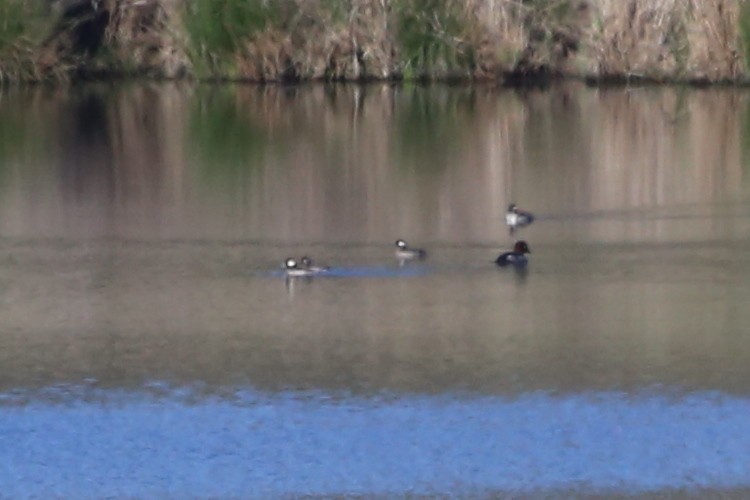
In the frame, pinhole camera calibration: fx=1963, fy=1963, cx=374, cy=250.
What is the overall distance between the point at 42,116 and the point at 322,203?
10.1m

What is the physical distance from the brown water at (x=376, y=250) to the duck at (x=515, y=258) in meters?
0.15

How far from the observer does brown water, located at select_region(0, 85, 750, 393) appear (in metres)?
10.4

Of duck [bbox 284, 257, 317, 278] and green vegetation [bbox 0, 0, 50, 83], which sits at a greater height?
green vegetation [bbox 0, 0, 50, 83]

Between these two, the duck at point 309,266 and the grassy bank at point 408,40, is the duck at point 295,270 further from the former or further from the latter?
the grassy bank at point 408,40

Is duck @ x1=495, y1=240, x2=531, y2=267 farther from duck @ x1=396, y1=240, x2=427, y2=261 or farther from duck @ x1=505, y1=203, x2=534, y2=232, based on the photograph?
duck @ x1=505, y1=203, x2=534, y2=232

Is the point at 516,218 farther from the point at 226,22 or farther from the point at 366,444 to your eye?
the point at 226,22

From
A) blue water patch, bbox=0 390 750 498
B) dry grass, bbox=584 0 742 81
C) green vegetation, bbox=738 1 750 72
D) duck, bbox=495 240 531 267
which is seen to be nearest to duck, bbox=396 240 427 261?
duck, bbox=495 240 531 267

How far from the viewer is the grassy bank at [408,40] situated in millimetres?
29656

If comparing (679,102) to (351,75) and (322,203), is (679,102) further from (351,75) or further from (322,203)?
(322,203)

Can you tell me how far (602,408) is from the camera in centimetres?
936

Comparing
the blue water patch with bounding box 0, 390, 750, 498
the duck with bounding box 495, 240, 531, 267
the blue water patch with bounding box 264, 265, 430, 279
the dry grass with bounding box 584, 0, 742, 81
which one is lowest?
the blue water patch with bounding box 0, 390, 750, 498

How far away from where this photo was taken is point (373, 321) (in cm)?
1139

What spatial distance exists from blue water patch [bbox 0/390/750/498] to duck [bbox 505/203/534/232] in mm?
5545

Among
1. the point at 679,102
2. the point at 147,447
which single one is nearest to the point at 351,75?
the point at 679,102
